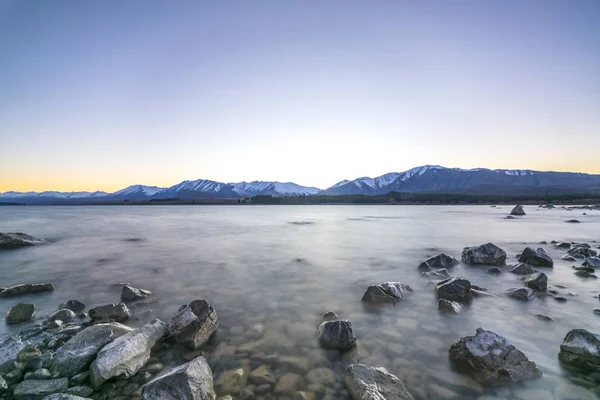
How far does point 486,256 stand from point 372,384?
10.7 m

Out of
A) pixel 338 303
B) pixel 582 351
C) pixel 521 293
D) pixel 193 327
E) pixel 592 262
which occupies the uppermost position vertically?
pixel 193 327

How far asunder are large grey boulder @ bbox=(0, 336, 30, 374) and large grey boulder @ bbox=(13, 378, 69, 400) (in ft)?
1.93

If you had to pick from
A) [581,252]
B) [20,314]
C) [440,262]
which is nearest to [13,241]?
[20,314]

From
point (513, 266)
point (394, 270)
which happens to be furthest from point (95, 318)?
point (513, 266)

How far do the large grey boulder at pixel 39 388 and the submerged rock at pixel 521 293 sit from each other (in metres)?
9.76

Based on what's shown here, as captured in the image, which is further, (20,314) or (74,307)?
(74,307)

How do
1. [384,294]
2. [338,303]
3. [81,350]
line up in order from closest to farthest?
[81,350] → [384,294] → [338,303]

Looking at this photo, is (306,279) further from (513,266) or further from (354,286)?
(513,266)

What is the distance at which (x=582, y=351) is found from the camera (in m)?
4.64

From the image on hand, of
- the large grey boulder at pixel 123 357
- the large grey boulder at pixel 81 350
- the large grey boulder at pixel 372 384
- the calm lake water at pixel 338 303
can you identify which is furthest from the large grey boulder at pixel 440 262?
the large grey boulder at pixel 81 350

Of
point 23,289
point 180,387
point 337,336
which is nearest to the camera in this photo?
point 180,387

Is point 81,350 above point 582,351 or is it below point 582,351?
above

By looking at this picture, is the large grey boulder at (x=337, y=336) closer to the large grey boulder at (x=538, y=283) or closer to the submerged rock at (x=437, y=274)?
the submerged rock at (x=437, y=274)

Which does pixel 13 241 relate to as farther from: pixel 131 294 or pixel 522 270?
pixel 522 270
